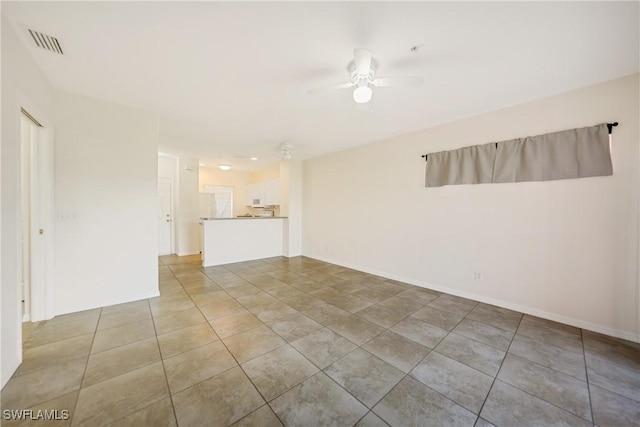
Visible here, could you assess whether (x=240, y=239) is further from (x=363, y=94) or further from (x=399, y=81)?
(x=399, y=81)

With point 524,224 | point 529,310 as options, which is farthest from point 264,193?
point 529,310

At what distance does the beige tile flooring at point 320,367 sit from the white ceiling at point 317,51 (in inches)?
102

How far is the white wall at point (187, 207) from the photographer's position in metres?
6.05

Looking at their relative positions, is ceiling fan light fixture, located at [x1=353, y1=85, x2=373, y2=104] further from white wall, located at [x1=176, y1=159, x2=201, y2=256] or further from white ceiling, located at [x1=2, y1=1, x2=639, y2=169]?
white wall, located at [x1=176, y1=159, x2=201, y2=256]

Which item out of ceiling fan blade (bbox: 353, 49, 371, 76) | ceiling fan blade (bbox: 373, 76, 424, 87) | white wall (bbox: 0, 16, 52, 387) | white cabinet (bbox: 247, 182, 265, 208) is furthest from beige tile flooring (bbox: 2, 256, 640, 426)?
white cabinet (bbox: 247, 182, 265, 208)

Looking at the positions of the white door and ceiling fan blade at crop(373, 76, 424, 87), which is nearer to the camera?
ceiling fan blade at crop(373, 76, 424, 87)

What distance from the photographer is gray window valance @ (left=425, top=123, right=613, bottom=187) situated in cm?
241

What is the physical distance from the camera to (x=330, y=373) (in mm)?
Answer: 1796

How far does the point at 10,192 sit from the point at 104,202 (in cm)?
130

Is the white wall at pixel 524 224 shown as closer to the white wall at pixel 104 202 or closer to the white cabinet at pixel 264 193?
the white cabinet at pixel 264 193

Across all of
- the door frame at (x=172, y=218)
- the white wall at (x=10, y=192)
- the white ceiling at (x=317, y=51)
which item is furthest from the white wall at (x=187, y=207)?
the white wall at (x=10, y=192)

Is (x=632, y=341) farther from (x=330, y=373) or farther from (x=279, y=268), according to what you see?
(x=279, y=268)

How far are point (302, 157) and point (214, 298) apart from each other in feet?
12.8

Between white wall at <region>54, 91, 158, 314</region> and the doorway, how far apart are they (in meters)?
0.11
